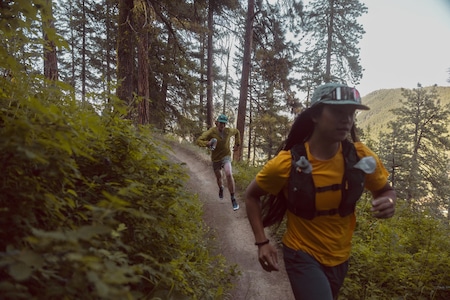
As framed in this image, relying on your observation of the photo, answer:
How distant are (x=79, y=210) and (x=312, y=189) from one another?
189 cm

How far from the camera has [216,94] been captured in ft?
108

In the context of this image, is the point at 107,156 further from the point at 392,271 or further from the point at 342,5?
the point at 342,5

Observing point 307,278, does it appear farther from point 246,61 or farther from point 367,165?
point 246,61

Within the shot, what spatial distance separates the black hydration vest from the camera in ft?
7.97

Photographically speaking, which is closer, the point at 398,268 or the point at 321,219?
the point at 321,219

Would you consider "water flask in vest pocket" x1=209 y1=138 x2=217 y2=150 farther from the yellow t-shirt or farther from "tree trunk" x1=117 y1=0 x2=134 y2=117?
the yellow t-shirt

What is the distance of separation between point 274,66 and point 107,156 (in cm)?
1244

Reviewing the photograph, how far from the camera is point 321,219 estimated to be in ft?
8.29

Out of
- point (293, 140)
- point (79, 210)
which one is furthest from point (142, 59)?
point (79, 210)

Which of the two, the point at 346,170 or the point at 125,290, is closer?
the point at 125,290

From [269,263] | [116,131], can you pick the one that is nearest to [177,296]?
[269,263]

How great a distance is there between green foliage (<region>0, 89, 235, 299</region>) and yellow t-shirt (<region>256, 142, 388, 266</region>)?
3.63 ft

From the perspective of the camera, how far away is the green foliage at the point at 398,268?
14.5 feet

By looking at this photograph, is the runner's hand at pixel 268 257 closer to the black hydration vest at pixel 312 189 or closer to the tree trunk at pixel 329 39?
the black hydration vest at pixel 312 189
